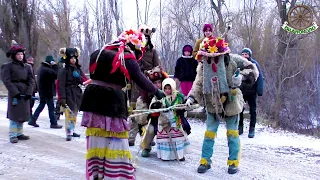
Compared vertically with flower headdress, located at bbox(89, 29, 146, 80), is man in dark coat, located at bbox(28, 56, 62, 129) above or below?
below

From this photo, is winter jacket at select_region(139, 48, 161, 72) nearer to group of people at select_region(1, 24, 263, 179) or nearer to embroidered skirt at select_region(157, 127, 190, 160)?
group of people at select_region(1, 24, 263, 179)

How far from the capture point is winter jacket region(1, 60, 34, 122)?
685 centimetres

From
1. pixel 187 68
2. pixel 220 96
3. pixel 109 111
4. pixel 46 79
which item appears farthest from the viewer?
pixel 46 79

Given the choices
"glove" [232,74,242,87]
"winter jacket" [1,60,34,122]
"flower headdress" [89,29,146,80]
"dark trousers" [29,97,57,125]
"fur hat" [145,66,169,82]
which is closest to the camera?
"flower headdress" [89,29,146,80]

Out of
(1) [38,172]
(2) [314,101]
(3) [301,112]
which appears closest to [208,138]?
(1) [38,172]

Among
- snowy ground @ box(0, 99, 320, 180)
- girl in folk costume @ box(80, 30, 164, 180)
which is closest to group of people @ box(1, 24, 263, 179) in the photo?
girl in folk costume @ box(80, 30, 164, 180)

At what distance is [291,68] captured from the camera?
14.2 metres

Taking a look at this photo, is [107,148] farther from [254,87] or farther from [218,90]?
[254,87]

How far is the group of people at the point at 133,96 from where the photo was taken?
385 centimetres

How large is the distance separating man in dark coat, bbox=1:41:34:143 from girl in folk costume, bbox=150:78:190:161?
2.71 meters

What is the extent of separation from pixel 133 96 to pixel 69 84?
1414 mm

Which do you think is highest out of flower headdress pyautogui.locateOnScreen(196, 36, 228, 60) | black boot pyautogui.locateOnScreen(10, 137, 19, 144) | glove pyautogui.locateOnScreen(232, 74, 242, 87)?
flower headdress pyautogui.locateOnScreen(196, 36, 228, 60)

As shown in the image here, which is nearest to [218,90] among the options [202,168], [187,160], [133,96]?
[202,168]

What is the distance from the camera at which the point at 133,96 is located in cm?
653
